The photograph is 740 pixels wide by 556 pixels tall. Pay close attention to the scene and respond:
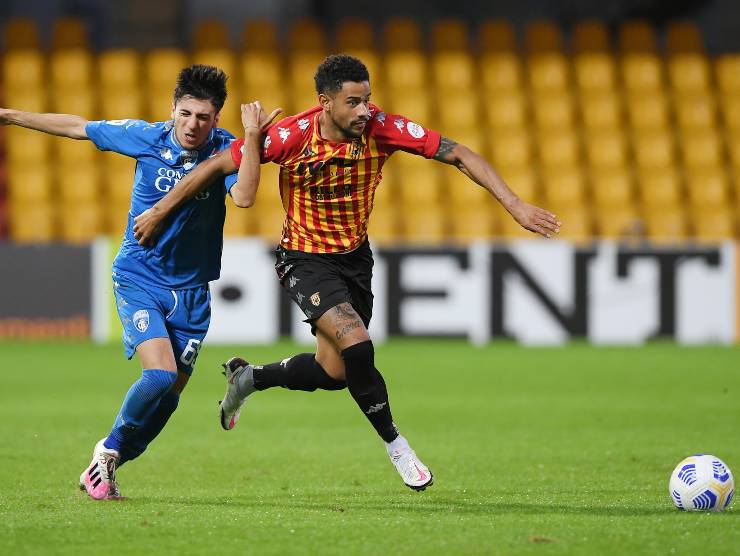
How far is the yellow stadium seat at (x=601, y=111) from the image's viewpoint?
1808cm

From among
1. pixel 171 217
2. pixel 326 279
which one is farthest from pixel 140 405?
pixel 326 279

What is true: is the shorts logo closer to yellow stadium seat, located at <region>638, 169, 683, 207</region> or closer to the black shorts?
the black shorts

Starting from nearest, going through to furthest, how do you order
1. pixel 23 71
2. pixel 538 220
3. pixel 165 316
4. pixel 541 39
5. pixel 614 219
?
pixel 538 220 < pixel 165 316 < pixel 614 219 < pixel 23 71 < pixel 541 39

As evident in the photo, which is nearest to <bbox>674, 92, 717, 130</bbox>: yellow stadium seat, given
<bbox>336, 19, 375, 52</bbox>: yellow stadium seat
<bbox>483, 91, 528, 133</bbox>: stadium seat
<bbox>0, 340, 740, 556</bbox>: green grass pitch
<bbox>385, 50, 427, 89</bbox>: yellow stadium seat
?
<bbox>483, 91, 528, 133</bbox>: stadium seat

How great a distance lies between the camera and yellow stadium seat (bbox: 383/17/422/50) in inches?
730

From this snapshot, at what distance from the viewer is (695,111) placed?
18359 millimetres

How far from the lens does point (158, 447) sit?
8211 millimetres

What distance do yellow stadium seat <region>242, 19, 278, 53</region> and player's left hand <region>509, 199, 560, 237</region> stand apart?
1279 centimetres

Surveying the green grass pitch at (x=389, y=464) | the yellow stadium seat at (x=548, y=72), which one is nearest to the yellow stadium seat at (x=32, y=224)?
the green grass pitch at (x=389, y=464)

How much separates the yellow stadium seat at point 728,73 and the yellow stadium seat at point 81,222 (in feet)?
28.7

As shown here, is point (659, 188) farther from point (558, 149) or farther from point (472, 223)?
point (472, 223)

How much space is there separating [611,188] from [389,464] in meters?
10.6

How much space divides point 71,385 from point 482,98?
877 centimetres

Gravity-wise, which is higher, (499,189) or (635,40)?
(635,40)
